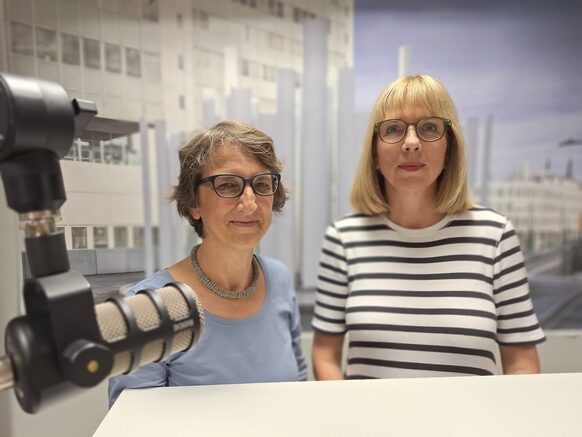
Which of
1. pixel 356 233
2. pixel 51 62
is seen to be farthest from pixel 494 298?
pixel 51 62

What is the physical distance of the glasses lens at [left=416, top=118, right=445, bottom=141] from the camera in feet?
2.97

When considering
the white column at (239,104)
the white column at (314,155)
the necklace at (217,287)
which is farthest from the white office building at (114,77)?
the white column at (314,155)

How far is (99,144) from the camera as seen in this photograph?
1.94ft

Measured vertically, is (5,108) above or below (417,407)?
above

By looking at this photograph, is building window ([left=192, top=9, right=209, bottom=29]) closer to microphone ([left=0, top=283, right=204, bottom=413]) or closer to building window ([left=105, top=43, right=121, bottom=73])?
building window ([left=105, top=43, right=121, bottom=73])

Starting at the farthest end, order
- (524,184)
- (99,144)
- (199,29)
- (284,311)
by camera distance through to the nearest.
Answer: (524,184), (199,29), (284,311), (99,144)

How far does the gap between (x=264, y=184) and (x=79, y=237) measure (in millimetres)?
325

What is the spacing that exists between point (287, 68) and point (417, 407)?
142 centimetres

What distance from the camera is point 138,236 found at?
0.88 metres

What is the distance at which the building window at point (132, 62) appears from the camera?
0.76 meters

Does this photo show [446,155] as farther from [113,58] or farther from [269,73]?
[269,73]

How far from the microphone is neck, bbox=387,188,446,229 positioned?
28.2 inches

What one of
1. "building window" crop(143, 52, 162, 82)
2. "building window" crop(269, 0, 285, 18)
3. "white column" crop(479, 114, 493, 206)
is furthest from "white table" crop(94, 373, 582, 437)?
"building window" crop(269, 0, 285, 18)

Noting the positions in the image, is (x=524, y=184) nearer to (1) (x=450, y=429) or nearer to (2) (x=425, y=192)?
→ (2) (x=425, y=192)
